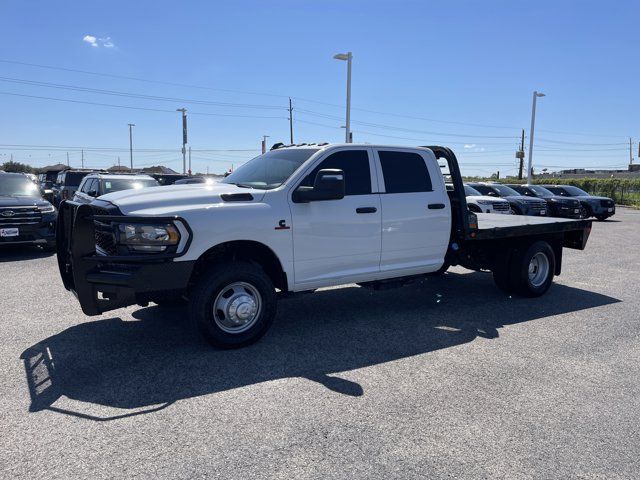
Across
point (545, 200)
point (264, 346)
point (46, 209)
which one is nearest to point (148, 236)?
point (264, 346)

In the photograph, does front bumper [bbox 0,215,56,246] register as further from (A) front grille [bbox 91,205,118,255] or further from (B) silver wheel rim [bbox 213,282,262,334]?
(B) silver wheel rim [bbox 213,282,262,334]

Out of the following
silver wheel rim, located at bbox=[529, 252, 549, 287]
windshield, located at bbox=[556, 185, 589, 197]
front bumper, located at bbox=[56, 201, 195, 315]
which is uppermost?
windshield, located at bbox=[556, 185, 589, 197]

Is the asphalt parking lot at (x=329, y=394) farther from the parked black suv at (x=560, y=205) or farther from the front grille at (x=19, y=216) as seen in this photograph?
the parked black suv at (x=560, y=205)

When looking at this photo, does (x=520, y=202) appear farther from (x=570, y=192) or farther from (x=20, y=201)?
(x=20, y=201)

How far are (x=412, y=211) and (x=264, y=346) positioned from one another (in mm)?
2351

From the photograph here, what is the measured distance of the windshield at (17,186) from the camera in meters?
11.1

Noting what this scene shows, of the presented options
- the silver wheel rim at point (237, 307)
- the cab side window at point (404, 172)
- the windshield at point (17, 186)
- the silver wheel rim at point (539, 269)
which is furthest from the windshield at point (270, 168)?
the windshield at point (17, 186)

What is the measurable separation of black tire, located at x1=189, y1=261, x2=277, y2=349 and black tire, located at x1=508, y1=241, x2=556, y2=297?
395 cm

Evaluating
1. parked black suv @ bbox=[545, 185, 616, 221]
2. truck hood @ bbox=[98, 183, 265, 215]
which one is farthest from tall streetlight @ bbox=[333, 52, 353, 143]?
truck hood @ bbox=[98, 183, 265, 215]

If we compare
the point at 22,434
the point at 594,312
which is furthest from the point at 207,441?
the point at 594,312

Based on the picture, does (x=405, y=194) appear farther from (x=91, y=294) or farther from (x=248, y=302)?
(x=91, y=294)

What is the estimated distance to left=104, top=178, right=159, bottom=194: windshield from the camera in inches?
455

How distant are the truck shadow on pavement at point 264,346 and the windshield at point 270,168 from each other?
5.37 feet

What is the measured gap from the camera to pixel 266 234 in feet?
16.0
